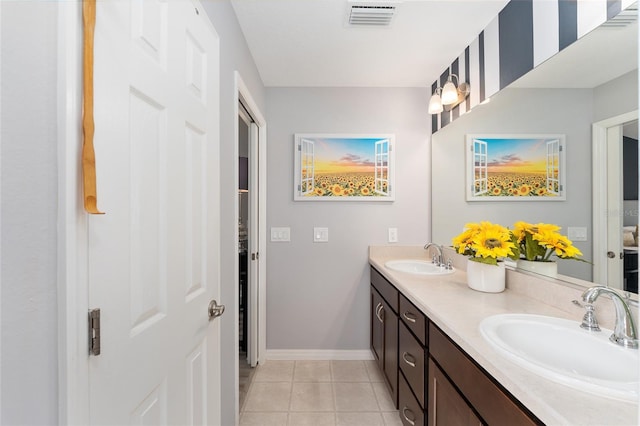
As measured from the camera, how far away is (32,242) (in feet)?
1.57

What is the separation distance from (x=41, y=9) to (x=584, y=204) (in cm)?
178

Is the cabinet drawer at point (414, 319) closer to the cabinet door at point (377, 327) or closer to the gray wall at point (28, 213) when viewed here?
the cabinet door at point (377, 327)

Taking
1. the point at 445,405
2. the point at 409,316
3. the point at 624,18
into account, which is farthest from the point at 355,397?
the point at 624,18

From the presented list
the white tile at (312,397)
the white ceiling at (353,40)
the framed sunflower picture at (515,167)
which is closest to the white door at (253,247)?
the white tile at (312,397)

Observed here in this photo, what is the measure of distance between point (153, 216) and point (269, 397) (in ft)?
5.73

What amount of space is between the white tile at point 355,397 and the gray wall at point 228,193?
75 centimetres

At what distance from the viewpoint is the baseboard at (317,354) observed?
245cm

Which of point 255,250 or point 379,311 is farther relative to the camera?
point 255,250

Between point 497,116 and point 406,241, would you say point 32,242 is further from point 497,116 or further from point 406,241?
point 406,241

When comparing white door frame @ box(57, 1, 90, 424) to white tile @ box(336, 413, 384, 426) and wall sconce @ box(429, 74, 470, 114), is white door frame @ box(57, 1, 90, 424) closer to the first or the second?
white tile @ box(336, 413, 384, 426)

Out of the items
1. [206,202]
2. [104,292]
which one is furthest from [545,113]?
[104,292]

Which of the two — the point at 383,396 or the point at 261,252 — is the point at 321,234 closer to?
the point at 261,252

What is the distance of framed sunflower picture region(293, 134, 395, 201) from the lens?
2.45m

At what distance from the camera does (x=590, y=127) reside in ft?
3.67
